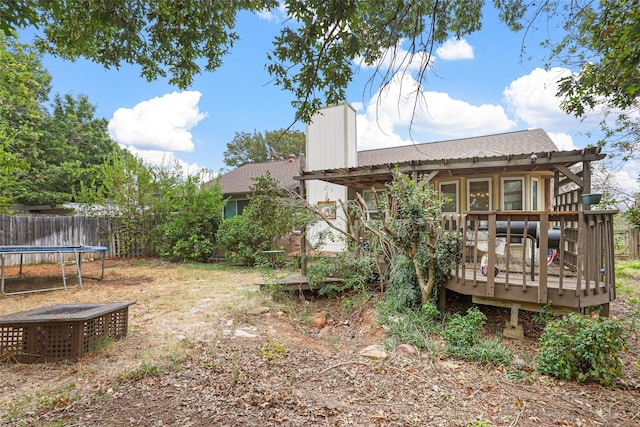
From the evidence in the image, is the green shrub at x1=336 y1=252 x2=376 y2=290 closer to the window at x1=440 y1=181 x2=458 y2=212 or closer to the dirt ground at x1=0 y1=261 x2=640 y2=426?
the dirt ground at x1=0 y1=261 x2=640 y2=426

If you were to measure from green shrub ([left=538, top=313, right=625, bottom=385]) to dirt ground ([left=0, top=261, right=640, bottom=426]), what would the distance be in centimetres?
12

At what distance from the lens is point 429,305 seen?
466cm

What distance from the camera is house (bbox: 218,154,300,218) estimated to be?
14.3 m

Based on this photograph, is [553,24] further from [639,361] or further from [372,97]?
[639,361]

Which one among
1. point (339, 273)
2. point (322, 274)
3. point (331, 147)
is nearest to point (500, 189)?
point (339, 273)

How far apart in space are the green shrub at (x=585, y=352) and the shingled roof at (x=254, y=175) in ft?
36.2

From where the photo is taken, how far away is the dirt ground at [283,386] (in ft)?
8.22

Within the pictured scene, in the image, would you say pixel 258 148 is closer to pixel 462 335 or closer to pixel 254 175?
pixel 254 175

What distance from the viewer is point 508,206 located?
869 centimetres

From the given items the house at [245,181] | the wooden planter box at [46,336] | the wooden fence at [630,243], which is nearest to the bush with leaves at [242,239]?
the house at [245,181]

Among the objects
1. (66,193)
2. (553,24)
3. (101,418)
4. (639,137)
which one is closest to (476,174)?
(639,137)

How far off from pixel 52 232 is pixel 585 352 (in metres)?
13.8

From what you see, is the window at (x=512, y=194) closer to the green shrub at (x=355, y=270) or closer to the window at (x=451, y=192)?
the window at (x=451, y=192)

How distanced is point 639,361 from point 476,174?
5.77 m
